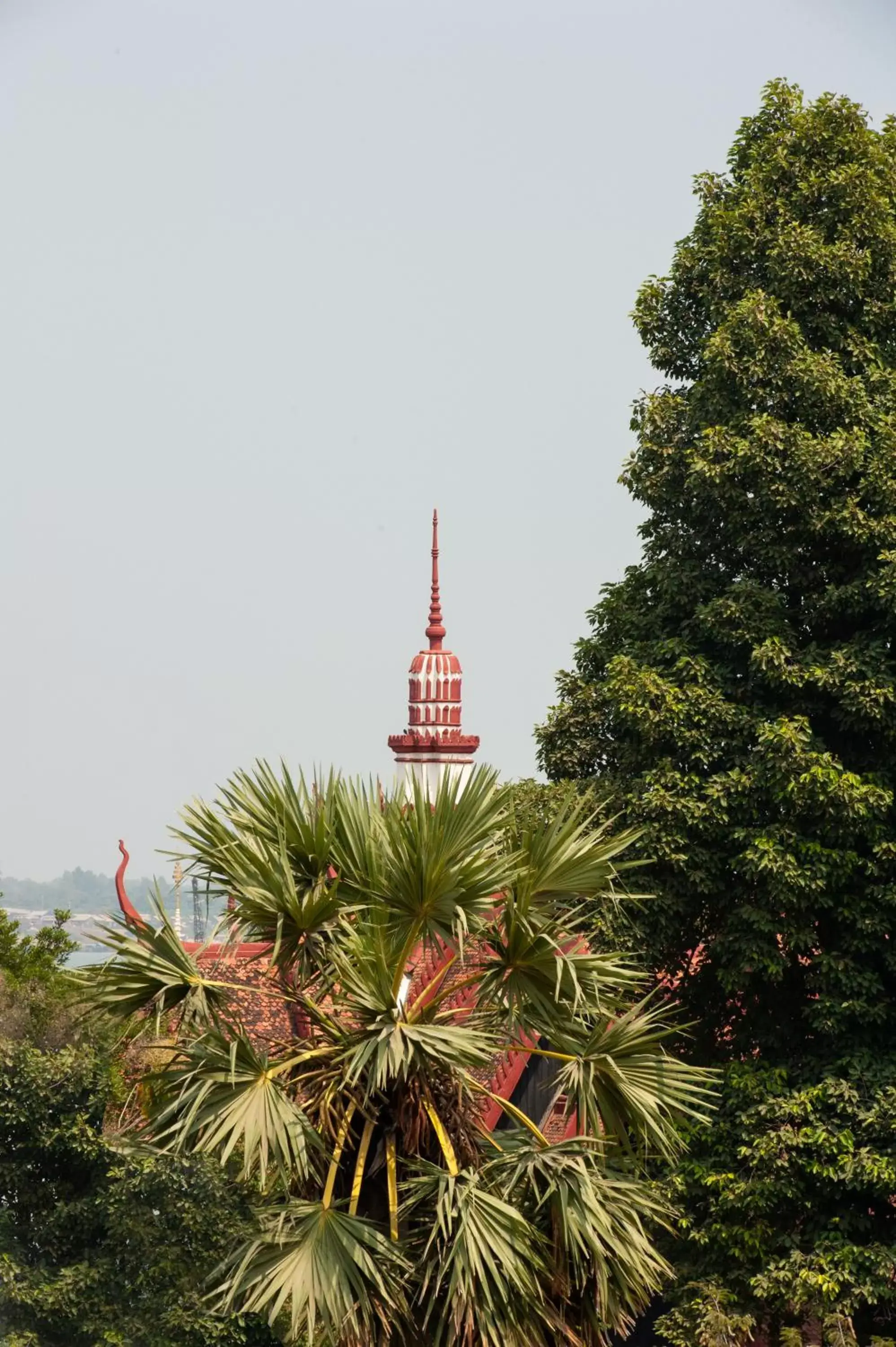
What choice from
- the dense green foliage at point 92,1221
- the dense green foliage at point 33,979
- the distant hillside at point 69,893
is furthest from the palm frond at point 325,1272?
the distant hillside at point 69,893

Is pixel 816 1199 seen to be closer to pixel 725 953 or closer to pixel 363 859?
pixel 725 953

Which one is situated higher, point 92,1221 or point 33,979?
point 33,979

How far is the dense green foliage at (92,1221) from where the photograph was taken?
52.7 feet

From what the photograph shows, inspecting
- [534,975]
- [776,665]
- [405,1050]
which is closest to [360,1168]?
[405,1050]

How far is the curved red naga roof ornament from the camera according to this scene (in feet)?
35.7

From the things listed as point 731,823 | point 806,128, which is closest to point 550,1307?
point 731,823

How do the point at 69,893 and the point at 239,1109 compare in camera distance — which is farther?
the point at 69,893

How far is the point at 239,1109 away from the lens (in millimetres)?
10125

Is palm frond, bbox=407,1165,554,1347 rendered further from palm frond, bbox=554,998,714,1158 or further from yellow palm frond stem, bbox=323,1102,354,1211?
palm frond, bbox=554,998,714,1158

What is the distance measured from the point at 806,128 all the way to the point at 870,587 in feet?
14.9

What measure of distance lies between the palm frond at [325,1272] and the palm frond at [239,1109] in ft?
0.99

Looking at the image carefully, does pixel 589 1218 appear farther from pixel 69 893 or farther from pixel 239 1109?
pixel 69 893

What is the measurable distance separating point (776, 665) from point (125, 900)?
18.7 feet

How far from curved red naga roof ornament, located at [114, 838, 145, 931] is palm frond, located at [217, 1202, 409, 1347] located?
6.34ft
